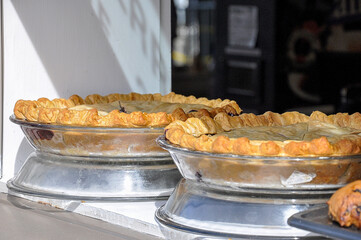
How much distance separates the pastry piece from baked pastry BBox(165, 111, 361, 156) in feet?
0.59

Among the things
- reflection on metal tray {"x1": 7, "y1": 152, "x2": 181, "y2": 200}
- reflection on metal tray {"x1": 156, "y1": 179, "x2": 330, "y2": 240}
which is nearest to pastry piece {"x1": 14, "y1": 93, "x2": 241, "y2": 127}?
reflection on metal tray {"x1": 7, "y1": 152, "x2": 181, "y2": 200}

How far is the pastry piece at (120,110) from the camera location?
6.54 ft

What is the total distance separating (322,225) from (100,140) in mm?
905

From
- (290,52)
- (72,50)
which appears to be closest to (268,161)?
(72,50)

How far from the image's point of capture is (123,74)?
267cm

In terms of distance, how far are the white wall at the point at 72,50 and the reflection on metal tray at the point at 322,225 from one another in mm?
1412

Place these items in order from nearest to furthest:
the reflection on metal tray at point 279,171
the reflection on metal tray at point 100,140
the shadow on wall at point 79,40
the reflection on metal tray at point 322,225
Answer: the reflection on metal tray at point 322,225, the reflection on metal tray at point 279,171, the reflection on metal tray at point 100,140, the shadow on wall at point 79,40

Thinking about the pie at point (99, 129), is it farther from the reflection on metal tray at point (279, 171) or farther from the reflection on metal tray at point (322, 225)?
the reflection on metal tray at point (322, 225)

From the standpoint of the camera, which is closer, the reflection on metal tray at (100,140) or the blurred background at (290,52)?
the reflection on metal tray at (100,140)

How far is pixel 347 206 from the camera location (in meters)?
1.29

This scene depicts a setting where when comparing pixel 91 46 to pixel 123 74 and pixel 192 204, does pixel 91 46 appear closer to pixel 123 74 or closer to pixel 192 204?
pixel 123 74

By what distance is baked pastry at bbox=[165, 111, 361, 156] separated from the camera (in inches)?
58.4

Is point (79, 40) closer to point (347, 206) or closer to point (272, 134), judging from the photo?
point (272, 134)

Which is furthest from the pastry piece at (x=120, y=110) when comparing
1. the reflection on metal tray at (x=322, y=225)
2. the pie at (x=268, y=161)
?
the reflection on metal tray at (x=322, y=225)
